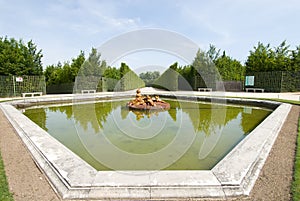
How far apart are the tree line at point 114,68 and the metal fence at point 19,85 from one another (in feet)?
2.23

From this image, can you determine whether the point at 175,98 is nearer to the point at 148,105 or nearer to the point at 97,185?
the point at 148,105

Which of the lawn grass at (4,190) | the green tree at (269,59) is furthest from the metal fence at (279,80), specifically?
the lawn grass at (4,190)

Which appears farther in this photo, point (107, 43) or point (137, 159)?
point (107, 43)

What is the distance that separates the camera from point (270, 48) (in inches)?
805

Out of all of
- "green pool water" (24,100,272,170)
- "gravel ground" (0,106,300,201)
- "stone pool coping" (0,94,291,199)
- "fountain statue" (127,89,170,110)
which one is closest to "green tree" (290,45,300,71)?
"fountain statue" (127,89,170,110)

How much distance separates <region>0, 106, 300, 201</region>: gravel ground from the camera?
2098 mm

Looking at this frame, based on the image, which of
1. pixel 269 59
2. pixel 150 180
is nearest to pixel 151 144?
pixel 150 180

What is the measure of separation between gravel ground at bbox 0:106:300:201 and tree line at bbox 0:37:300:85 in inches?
602

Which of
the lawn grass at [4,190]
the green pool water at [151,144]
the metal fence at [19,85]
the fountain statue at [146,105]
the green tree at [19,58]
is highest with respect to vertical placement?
the green tree at [19,58]

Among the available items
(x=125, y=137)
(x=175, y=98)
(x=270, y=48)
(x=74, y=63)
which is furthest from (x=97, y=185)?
(x=270, y=48)

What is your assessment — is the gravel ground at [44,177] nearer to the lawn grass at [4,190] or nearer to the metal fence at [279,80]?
the lawn grass at [4,190]

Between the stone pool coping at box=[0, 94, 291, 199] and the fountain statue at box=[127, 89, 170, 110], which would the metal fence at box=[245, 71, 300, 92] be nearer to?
the fountain statue at box=[127, 89, 170, 110]

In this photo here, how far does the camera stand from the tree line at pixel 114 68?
1579 cm

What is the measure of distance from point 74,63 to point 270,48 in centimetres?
2300
